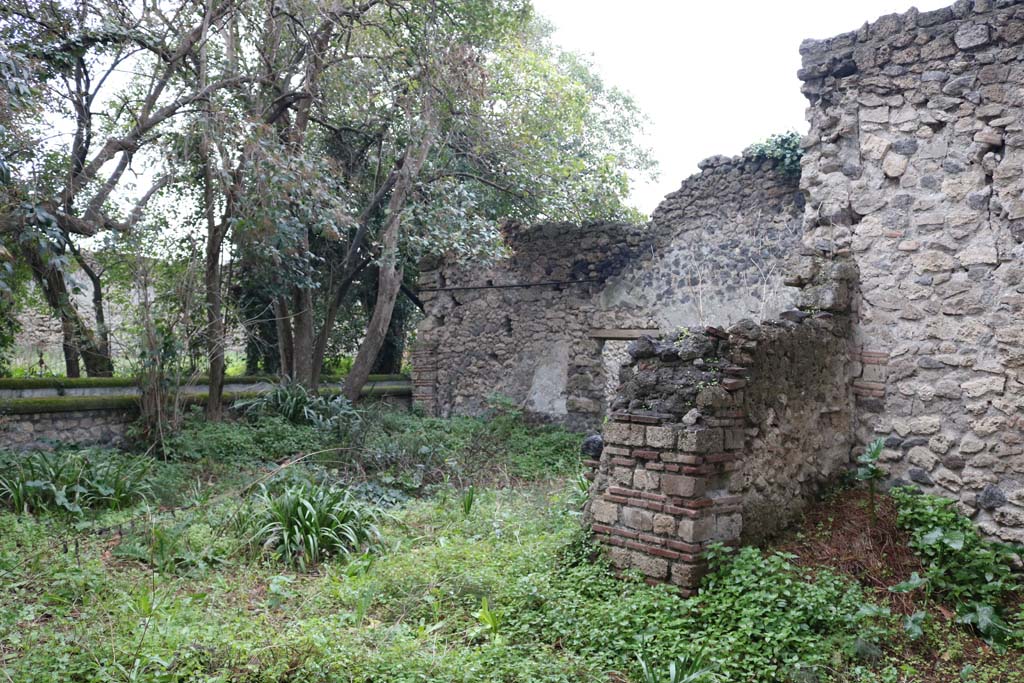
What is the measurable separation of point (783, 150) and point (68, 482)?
28.3 feet

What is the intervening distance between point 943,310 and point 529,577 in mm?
3392

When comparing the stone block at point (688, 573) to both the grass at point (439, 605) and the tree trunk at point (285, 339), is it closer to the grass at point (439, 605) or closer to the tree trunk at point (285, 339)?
the grass at point (439, 605)

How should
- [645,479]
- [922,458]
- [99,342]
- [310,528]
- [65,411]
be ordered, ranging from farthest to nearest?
[99,342] → [65,411] → [310,528] → [922,458] → [645,479]

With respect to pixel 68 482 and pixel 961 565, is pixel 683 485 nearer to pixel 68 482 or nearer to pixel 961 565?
pixel 961 565

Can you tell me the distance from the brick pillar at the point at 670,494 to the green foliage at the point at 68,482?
4.41 meters

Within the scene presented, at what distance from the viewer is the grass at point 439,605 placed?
3775mm

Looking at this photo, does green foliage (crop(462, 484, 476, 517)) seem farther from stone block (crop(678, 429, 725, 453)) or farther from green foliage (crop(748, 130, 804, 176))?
green foliage (crop(748, 130, 804, 176))

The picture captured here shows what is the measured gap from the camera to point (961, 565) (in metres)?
4.71

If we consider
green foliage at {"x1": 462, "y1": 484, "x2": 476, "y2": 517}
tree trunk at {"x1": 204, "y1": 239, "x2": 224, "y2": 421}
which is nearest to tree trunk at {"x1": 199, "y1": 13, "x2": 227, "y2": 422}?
tree trunk at {"x1": 204, "y1": 239, "x2": 224, "y2": 421}

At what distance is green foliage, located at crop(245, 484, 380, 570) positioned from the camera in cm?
580

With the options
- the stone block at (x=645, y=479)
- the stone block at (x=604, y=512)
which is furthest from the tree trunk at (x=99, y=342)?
the stone block at (x=645, y=479)

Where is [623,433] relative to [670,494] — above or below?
above

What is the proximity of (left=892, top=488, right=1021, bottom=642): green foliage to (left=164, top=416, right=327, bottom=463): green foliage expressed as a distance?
6595mm

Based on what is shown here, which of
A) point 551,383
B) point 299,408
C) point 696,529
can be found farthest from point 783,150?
point 299,408
